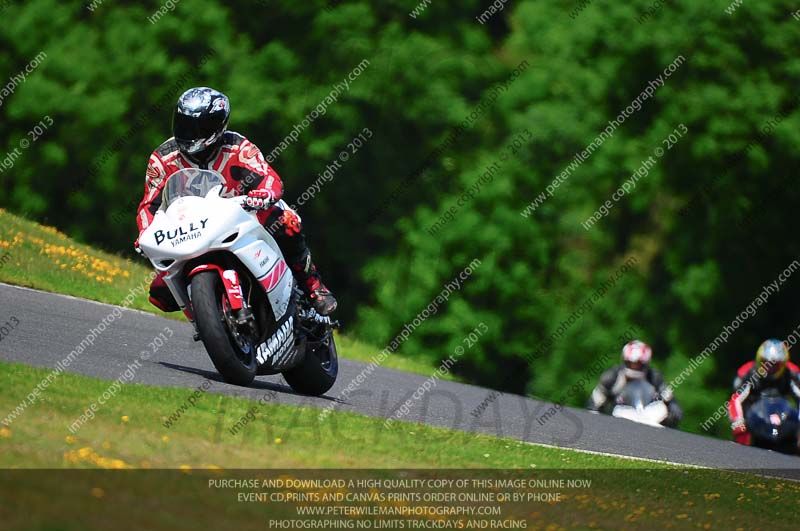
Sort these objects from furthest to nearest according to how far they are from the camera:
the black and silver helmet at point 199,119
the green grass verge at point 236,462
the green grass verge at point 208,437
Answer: the black and silver helmet at point 199,119, the green grass verge at point 208,437, the green grass verge at point 236,462

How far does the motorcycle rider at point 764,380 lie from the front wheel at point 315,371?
735cm

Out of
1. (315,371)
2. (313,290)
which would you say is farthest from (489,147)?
(313,290)

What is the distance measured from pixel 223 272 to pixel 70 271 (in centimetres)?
748

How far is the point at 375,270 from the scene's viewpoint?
2592 centimetres

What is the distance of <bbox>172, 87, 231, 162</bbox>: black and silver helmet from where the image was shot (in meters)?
9.10

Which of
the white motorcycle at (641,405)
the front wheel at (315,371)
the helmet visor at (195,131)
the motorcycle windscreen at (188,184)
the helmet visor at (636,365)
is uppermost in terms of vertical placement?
the helmet visor at (195,131)

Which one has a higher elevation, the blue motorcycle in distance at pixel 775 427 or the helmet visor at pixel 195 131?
the helmet visor at pixel 195 131

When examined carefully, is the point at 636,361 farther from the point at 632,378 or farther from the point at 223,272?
the point at 223,272

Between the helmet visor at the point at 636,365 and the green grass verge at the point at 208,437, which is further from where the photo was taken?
the helmet visor at the point at 636,365

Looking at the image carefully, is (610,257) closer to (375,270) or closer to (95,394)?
(375,270)

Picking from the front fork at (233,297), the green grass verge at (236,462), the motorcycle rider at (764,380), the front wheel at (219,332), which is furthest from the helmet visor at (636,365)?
the front fork at (233,297)

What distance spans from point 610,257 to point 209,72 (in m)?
8.62

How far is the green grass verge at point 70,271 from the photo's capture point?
15.0 m

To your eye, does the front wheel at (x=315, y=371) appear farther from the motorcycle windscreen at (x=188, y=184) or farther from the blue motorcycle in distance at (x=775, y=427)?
the blue motorcycle in distance at (x=775, y=427)
